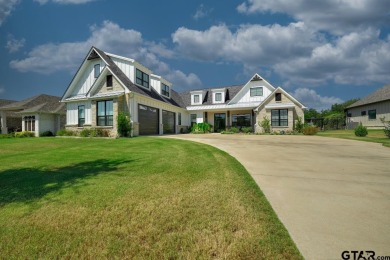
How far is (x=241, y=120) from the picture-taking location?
29.4 meters

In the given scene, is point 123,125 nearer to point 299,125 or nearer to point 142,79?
point 142,79

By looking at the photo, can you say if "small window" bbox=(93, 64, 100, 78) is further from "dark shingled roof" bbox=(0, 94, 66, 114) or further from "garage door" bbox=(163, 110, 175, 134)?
"dark shingled roof" bbox=(0, 94, 66, 114)

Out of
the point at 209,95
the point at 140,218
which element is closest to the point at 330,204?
the point at 140,218

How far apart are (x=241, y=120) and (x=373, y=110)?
806 inches

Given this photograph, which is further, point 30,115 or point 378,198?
point 30,115

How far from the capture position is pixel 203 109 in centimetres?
2942

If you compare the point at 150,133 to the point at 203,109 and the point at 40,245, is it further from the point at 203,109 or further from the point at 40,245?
the point at 40,245

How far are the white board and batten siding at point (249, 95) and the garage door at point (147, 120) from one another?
12143 millimetres

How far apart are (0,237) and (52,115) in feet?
90.2

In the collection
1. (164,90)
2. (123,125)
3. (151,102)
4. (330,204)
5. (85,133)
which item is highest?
(164,90)

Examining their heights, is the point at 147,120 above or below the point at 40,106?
below

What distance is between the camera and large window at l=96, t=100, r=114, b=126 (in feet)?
60.8

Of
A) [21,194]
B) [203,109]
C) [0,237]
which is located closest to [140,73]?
[203,109]

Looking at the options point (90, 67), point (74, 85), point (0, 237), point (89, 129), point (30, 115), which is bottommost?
point (0, 237)
